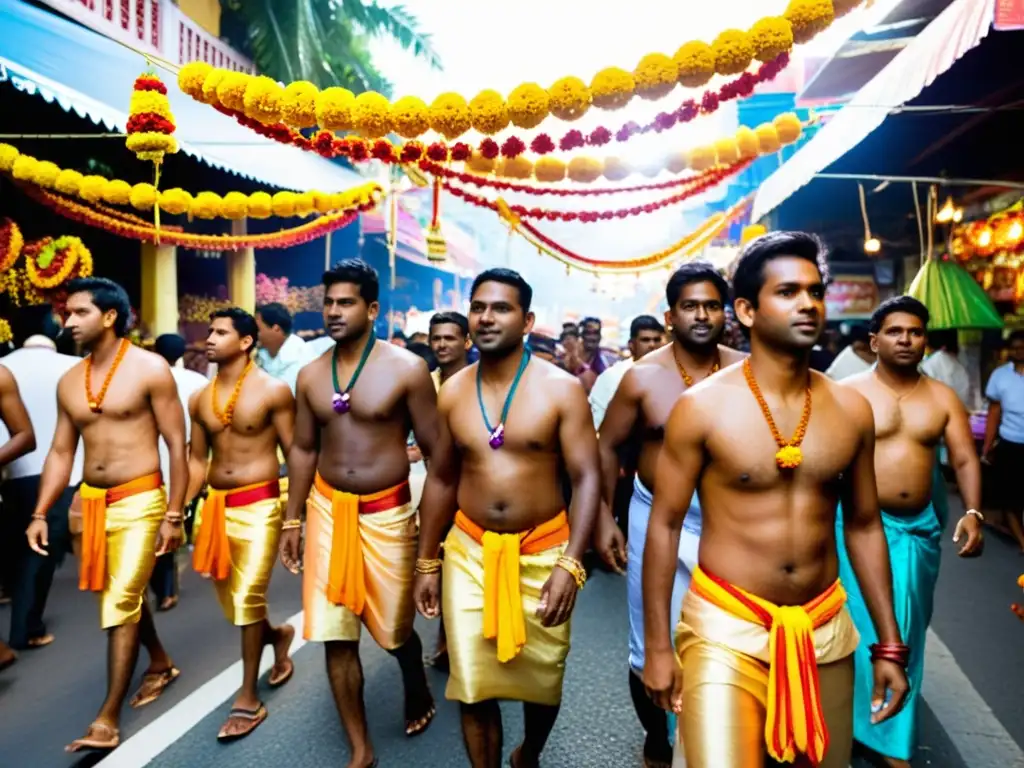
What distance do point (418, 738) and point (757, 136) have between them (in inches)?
223

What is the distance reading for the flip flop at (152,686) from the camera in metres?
3.93

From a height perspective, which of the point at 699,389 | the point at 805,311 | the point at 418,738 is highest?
the point at 805,311

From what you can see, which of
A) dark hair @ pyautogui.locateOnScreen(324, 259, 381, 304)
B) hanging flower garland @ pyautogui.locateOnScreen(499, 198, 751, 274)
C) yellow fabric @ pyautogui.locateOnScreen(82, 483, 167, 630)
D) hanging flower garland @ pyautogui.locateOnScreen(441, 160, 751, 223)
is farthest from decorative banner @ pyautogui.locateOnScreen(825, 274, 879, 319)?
yellow fabric @ pyautogui.locateOnScreen(82, 483, 167, 630)

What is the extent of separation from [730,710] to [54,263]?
7.40 metres

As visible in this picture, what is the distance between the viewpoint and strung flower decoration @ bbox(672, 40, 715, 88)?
4.15 meters

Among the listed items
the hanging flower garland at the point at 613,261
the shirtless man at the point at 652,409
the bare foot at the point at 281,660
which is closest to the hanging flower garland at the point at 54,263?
the bare foot at the point at 281,660

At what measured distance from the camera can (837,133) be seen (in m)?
6.82

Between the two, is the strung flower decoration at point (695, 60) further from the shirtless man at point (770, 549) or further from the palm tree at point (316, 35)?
the palm tree at point (316, 35)

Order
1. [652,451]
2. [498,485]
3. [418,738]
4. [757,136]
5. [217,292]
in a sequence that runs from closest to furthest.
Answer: [498,485], [652,451], [418,738], [757,136], [217,292]

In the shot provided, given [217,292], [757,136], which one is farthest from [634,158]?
[217,292]

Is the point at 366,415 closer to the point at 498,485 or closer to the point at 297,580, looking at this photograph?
the point at 498,485

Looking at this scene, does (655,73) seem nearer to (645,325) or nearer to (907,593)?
(645,325)

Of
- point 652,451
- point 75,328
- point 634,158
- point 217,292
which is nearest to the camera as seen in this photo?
point 652,451

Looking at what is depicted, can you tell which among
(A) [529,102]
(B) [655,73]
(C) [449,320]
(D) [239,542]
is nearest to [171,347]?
(C) [449,320]
